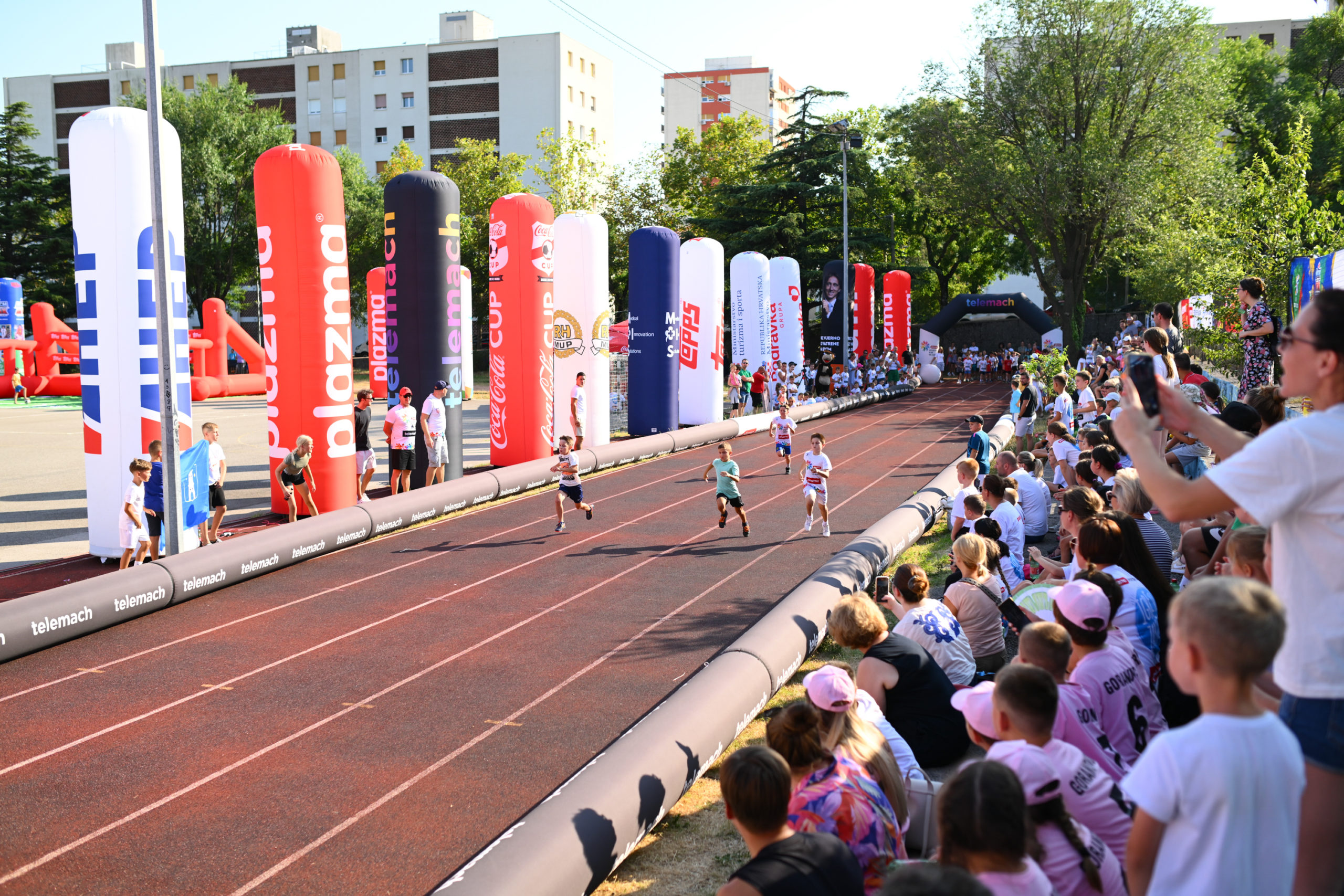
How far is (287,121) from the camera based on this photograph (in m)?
77.1

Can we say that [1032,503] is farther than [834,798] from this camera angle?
Yes

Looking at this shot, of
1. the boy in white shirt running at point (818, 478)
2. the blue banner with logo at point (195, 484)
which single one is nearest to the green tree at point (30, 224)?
the blue banner with logo at point (195, 484)

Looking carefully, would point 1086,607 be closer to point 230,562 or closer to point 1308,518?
point 1308,518

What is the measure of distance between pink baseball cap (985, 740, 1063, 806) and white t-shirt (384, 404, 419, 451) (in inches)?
571

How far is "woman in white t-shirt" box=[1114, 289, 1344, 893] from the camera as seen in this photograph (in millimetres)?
2873

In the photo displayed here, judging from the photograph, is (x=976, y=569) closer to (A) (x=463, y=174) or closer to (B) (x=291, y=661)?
(B) (x=291, y=661)

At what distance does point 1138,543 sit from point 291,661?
24.2ft

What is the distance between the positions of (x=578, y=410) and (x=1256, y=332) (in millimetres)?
14246

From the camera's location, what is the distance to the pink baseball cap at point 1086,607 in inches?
194

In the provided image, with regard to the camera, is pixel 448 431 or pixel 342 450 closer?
pixel 342 450

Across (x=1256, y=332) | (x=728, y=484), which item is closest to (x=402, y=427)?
(x=728, y=484)

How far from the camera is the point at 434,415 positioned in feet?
58.4

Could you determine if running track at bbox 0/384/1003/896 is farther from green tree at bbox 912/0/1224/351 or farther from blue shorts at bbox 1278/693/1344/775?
green tree at bbox 912/0/1224/351

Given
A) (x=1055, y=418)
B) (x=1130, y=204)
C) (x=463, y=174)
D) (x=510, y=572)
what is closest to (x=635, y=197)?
(x=463, y=174)
